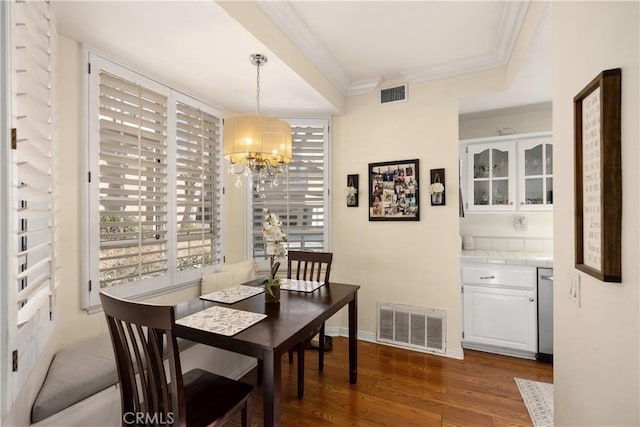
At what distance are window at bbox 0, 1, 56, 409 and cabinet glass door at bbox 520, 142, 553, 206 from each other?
3.80 meters

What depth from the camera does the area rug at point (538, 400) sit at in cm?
205

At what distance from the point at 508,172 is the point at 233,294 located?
9.83ft

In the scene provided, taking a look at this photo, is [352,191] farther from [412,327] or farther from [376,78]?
[412,327]

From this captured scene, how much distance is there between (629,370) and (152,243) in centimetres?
264

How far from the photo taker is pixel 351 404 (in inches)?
87.5

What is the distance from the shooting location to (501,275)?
115 inches

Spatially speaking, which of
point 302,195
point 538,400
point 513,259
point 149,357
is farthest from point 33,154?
point 513,259

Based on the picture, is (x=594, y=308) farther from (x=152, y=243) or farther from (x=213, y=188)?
(x=213, y=188)

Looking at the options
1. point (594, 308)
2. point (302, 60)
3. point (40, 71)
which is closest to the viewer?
point (594, 308)

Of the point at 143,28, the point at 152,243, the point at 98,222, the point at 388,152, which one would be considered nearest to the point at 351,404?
the point at 152,243

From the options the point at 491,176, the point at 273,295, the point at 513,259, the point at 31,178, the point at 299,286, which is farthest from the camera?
the point at 491,176

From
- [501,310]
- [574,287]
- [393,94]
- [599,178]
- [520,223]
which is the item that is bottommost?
[501,310]

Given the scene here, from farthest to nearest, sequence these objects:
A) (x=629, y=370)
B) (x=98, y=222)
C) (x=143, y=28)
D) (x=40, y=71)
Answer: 1. (x=98, y=222)
2. (x=143, y=28)
3. (x=40, y=71)
4. (x=629, y=370)

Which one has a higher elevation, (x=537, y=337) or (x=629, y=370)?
(x=629, y=370)
